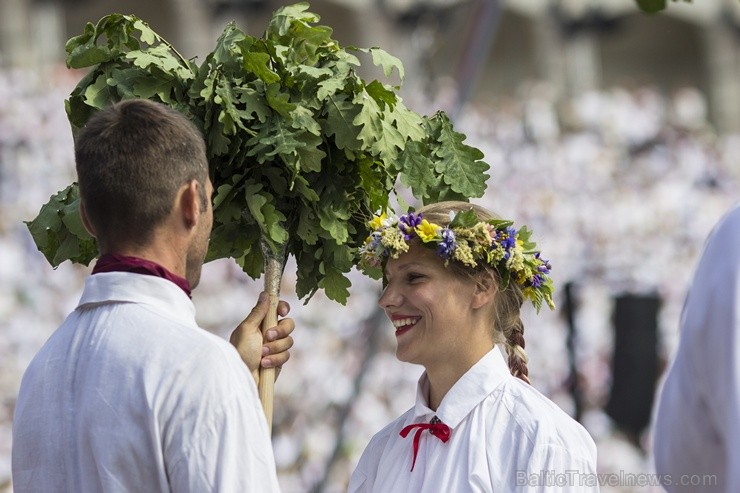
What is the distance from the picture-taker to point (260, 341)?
3.07 meters

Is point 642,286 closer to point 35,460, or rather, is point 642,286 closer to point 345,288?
point 345,288

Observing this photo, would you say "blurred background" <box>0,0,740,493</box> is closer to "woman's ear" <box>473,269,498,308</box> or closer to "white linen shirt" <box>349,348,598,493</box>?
"white linen shirt" <box>349,348,598,493</box>

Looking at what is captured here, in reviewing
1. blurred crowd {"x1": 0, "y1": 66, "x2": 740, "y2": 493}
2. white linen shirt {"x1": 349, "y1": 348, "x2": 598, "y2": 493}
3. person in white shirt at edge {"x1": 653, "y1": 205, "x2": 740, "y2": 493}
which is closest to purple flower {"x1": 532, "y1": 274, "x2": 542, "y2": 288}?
white linen shirt {"x1": 349, "y1": 348, "x2": 598, "y2": 493}

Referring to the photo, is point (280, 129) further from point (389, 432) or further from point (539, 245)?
point (539, 245)

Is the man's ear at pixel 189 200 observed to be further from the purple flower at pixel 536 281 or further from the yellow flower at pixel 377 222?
the purple flower at pixel 536 281

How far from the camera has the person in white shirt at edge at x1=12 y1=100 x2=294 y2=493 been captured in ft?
7.33

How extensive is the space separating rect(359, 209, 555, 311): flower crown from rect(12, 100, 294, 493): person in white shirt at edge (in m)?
0.94

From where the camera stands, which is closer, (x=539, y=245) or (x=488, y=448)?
(x=488, y=448)

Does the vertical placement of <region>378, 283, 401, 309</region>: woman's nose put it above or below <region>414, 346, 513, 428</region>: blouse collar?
above

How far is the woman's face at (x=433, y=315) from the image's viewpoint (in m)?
3.43

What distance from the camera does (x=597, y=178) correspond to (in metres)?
18.8

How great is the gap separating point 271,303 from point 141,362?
0.85 metres

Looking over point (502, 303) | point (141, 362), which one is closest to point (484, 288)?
point (502, 303)

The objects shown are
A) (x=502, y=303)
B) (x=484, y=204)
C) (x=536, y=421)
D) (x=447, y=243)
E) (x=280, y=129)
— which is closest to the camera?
Result: (x=280, y=129)
